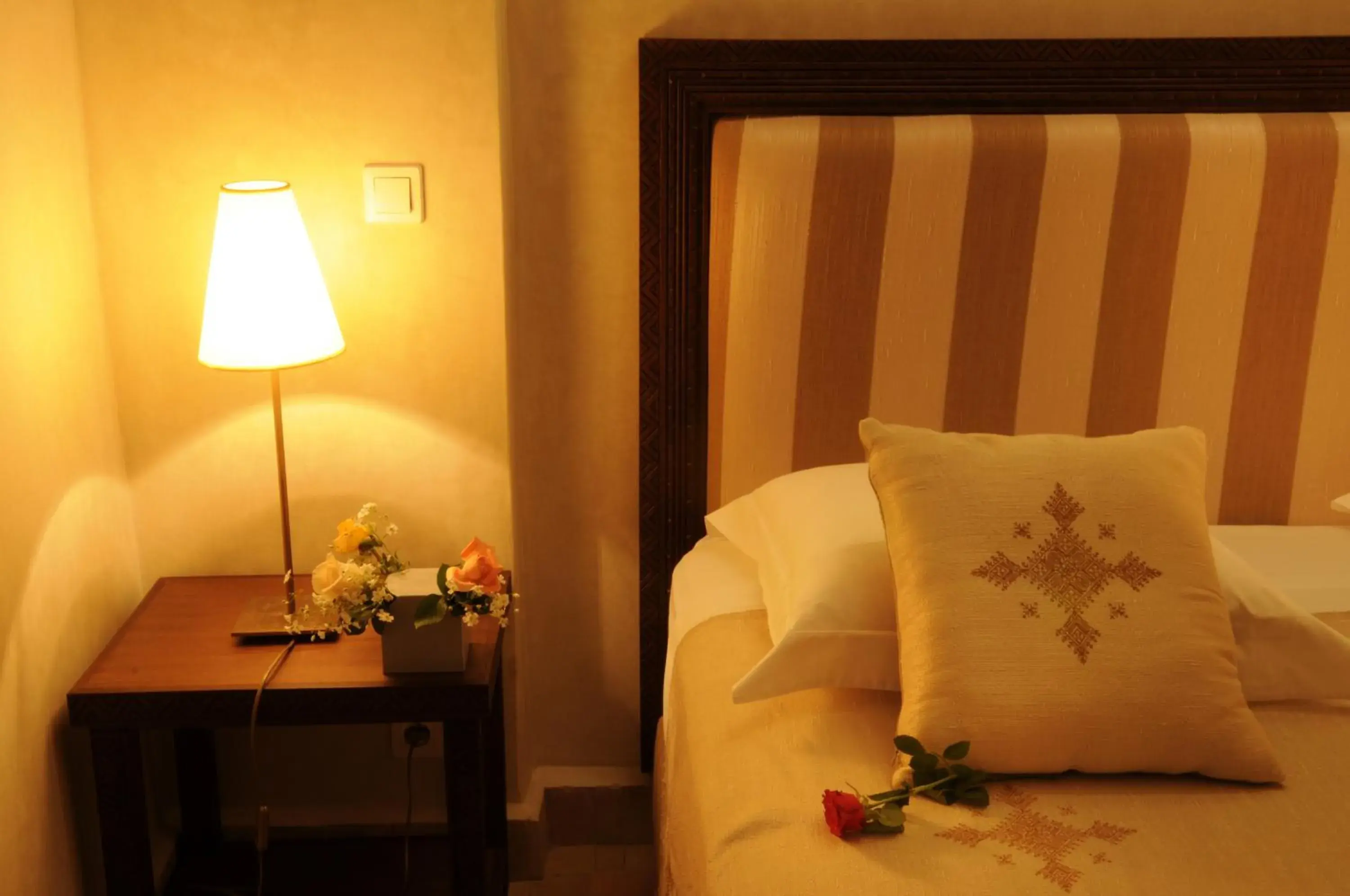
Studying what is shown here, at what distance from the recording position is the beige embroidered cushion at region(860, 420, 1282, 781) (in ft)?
4.69

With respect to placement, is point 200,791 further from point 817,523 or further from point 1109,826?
point 1109,826

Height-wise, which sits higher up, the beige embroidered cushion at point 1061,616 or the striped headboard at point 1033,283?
the striped headboard at point 1033,283

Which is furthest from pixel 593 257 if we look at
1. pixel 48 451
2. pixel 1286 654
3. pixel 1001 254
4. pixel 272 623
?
pixel 1286 654

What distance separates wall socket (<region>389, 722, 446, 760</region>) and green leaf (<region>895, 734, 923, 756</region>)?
1.07 m

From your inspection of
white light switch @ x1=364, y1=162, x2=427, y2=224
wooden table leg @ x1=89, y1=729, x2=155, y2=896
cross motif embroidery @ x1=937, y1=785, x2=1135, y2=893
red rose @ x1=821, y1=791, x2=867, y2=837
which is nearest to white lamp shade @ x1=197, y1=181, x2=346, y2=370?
white light switch @ x1=364, y1=162, x2=427, y2=224

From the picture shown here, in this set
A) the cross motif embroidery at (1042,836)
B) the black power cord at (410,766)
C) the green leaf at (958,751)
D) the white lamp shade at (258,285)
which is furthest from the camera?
the black power cord at (410,766)

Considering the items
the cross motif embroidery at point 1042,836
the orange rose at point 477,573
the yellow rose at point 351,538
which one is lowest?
the cross motif embroidery at point 1042,836

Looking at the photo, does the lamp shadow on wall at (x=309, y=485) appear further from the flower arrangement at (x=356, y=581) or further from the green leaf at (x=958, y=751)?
the green leaf at (x=958, y=751)

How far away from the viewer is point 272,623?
186cm

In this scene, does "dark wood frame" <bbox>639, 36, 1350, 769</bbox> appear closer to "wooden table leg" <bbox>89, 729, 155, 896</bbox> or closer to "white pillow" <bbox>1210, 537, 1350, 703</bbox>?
"white pillow" <bbox>1210, 537, 1350, 703</bbox>

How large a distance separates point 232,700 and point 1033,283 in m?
1.40

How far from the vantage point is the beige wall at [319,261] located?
1883mm

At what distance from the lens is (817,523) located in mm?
1773

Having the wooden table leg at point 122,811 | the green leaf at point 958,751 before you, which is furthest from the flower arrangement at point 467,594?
the green leaf at point 958,751
